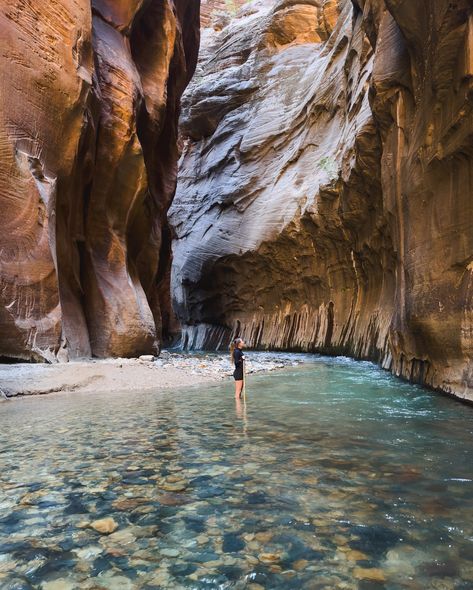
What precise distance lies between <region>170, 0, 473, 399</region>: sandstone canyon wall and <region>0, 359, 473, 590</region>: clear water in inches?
137

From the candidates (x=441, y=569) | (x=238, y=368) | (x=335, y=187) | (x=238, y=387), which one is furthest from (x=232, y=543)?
(x=335, y=187)

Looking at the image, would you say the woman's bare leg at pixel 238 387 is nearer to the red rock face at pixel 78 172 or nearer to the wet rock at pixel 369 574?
the red rock face at pixel 78 172

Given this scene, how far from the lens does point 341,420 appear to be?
577 centimetres

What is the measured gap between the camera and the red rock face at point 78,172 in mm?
11430

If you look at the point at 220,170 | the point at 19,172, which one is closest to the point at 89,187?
the point at 19,172

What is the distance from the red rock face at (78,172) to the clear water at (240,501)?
6.39 metres

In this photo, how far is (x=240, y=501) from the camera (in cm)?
313

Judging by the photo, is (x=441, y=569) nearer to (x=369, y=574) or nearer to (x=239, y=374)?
(x=369, y=574)

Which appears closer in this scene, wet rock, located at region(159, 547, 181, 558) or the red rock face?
wet rock, located at region(159, 547, 181, 558)

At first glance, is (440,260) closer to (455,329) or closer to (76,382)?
(455,329)

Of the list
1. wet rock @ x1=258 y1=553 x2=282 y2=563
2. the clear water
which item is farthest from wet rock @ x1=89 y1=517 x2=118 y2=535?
wet rock @ x1=258 y1=553 x2=282 y2=563

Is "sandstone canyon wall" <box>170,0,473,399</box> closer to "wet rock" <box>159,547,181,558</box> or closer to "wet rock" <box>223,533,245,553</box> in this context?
"wet rock" <box>223,533,245,553</box>

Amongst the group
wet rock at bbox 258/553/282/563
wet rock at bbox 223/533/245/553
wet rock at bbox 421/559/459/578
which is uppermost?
wet rock at bbox 421/559/459/578

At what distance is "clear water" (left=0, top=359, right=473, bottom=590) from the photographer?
225 cm
